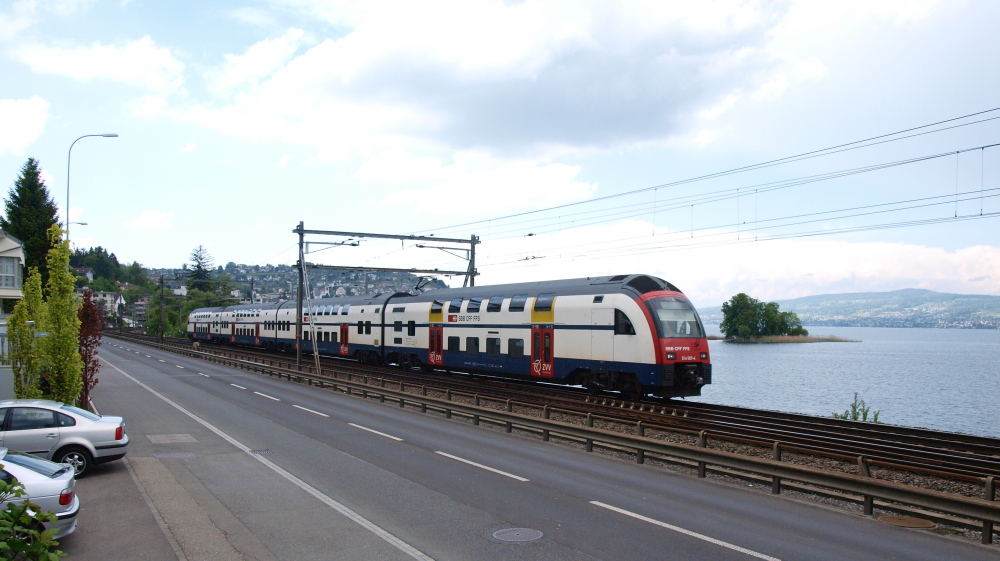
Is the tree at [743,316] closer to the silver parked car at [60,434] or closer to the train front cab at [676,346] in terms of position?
the train front cab at [676,346]

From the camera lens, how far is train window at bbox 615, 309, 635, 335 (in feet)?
71.6

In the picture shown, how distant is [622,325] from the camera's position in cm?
2211

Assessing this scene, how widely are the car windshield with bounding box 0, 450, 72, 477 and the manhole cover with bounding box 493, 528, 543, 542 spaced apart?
5810mm

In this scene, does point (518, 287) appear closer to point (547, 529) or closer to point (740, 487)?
point (740, 487)

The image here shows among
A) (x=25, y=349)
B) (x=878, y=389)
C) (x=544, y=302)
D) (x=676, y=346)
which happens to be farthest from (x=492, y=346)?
(x=878, y=389)

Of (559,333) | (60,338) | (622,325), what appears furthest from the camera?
(559,333)

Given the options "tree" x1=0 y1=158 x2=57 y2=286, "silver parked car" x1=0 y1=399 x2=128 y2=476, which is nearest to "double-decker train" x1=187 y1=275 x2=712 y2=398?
"silver parked car" x1=0 y1=399 x2=128 y2=476

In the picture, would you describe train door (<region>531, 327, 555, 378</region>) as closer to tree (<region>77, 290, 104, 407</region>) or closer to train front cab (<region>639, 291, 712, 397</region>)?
train front cab (<region>639, 291, 712, 397</region>)

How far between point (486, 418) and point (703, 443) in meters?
7.49

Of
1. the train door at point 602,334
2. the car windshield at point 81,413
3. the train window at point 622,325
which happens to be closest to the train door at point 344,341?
the train door at point 602,334

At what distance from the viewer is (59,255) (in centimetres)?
1761

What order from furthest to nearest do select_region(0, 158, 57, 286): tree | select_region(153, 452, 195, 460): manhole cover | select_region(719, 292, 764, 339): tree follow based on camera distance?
select_region(719, 292, 764, 339): tree, select_region(0, 158, 57, 286): tree, select_region(153, 452, 195, 460): manhole cover

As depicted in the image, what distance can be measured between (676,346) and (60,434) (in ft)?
54.4

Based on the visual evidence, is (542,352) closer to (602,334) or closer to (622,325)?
(602,334)
